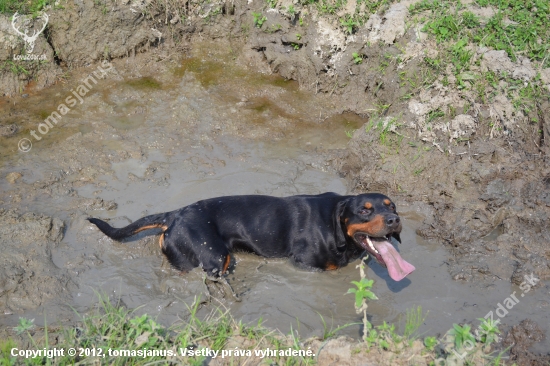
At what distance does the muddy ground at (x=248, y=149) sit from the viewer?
16.4 ft

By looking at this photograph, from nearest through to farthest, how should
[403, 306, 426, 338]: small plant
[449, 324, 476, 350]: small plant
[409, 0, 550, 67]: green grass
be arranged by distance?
1. [449, 324, 476, 350]: small plant
2. [403, 306, 426, 338]: small plant
3. [409, 0, 550, 67]: green grass

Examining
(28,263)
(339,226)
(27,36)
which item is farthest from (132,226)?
(27,36)

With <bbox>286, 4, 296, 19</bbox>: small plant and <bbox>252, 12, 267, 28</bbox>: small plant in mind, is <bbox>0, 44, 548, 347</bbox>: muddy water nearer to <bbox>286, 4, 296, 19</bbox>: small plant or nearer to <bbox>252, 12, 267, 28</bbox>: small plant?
<bbox>252, 12, 267, 28</bbox>: small plant

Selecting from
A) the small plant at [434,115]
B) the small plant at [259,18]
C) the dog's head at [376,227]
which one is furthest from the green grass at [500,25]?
the dog's head at [376,227]

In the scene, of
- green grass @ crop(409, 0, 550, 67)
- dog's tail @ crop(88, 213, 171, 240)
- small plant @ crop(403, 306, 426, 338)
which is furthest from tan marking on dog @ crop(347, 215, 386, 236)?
green grass @ crop(409, 0, 550, 67)

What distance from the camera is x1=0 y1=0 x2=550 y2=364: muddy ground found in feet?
16.4

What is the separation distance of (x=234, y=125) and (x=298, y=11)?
6.52 feet

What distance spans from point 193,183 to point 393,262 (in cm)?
Answer: 253

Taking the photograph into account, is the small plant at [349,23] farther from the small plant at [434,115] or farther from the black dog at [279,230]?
the black dog at [279,230]

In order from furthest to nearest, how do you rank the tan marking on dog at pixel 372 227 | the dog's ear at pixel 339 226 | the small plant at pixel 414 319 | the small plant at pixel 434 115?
the small plant at pixel 434 115, the dog's ear at pixel 339 226, the tan marking on dog at pixel 372 227, the small plant at pixel 414 319

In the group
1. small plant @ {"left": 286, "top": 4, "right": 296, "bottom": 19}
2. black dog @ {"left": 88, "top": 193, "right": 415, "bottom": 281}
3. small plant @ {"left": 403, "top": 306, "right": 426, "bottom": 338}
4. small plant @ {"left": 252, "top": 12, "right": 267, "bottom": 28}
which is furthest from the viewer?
small plant @ {"left": 252, "top": 12, "right": 267, "bottom": 28}

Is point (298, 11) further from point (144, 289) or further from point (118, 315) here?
point (118, 315)

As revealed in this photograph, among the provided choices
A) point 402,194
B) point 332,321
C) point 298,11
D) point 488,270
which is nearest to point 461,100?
point 402,194

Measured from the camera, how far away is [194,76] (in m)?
7.89
